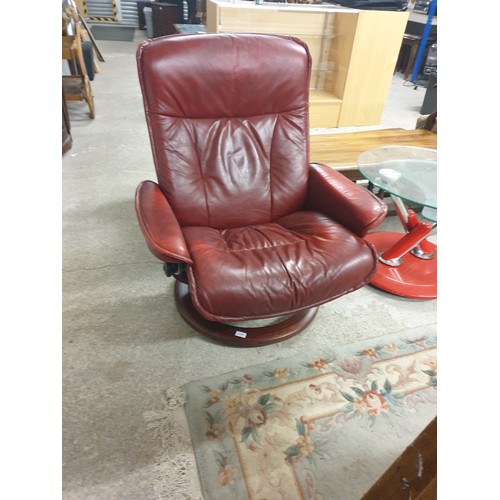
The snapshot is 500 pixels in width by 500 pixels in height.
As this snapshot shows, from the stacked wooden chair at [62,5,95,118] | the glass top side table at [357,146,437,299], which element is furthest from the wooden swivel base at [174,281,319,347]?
the stacked wooden chair at [62,5,95,118]

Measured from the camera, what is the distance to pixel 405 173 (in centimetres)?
168

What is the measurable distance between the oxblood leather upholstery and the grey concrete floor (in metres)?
→ 0.34

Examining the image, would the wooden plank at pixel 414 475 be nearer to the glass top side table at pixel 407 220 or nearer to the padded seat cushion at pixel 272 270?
the padded seat cushion at pixel 272 270

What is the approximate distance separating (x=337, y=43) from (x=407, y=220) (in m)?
2.39

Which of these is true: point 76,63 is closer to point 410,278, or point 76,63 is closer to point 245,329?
point 245,329

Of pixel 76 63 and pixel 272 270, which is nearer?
pixel 272 270

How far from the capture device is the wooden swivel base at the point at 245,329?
1367 millimetres

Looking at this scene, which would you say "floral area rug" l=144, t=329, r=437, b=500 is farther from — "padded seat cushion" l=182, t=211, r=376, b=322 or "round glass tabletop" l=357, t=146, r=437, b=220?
"round glass tabletop" l=357, t=146, r=437, b=220

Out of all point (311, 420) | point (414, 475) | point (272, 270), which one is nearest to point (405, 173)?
point (272, 270)

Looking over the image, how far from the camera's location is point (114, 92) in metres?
3.93

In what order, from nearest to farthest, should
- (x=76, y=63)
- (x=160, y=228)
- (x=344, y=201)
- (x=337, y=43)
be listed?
1. (x=160, y=228)
2. (x=344, y=201)
3. (x=76, y=63)
4. (x=337, y=43)

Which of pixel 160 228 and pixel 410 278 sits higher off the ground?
pixel 160 228
